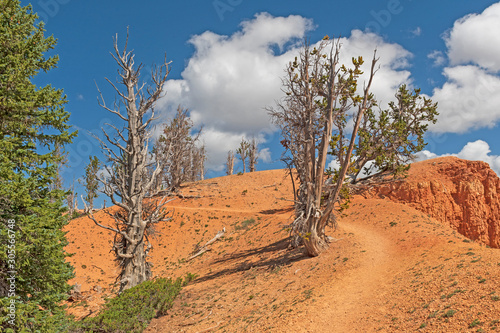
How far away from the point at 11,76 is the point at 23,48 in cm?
145

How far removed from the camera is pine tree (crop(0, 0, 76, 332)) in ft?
26.5

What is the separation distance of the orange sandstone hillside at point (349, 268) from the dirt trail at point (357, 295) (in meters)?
0.04

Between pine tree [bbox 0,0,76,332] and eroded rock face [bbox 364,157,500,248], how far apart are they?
22.9 meters

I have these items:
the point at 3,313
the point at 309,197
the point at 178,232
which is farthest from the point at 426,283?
the point at 178,232

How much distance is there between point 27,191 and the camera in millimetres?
8289

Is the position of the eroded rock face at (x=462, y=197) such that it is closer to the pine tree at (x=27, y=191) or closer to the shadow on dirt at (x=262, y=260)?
the shadow on dirt at (x=262, y=260)

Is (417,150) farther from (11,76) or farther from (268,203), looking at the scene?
(11,76)

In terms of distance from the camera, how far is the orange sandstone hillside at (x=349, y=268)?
10.1 m

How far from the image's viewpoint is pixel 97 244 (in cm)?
3303

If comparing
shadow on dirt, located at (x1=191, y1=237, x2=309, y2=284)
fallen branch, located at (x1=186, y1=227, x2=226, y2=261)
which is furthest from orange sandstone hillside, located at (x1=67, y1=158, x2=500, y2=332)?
fallen branch, located at (x1=186, y1=227, x2=226, y2=261)

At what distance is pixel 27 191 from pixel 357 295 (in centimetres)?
1165

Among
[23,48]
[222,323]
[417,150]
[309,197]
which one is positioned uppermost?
[23,48]

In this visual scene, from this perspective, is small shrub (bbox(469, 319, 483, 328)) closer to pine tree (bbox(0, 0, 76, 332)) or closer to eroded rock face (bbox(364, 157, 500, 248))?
pine tree (bbox(0, 0, 76, 332))

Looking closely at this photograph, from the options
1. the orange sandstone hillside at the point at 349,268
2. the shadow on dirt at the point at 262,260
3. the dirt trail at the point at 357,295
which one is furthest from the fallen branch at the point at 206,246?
the dirt trail at the point at 357,295
